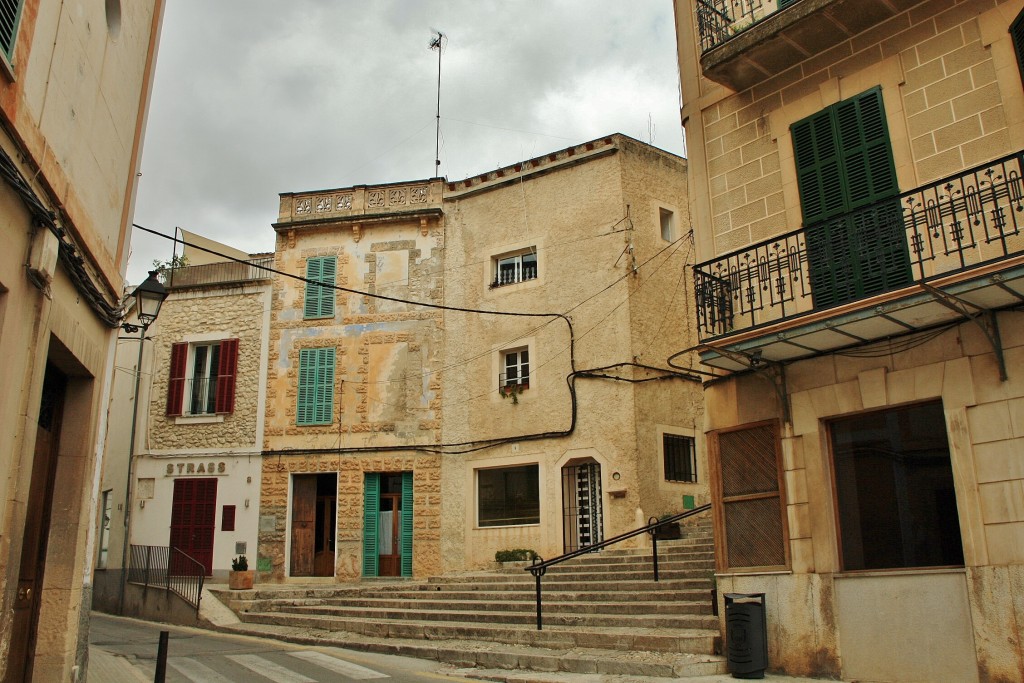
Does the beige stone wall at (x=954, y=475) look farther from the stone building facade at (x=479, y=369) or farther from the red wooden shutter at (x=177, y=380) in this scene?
the red wooden shutter at (x=177, y=380)

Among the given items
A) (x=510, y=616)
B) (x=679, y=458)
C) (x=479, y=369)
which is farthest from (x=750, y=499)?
(x=479, y=369)

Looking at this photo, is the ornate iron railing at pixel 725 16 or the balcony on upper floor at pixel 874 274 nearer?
the balcony on upper floor at pixel 874 274

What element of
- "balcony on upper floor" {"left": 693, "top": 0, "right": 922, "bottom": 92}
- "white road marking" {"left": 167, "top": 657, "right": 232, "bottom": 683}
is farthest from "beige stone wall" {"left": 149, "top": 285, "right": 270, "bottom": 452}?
"balcony on upper floor" {"left": 693, "top": 0, "right": 922, "bottom": 92}

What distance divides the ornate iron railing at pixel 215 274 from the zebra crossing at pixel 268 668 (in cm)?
1250

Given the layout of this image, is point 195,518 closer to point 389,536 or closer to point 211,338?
point 211,338

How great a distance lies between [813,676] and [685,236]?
12253 mm

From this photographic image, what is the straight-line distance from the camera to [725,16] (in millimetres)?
11047

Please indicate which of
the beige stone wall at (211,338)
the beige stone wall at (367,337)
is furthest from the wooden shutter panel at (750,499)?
the beige stone wall at (211,338)

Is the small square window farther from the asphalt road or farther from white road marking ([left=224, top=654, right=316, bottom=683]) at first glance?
white road marking ([left=224, top=654, right=316, bottom=683])

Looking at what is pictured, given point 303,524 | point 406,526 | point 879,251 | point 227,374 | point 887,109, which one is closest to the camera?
point 879,251

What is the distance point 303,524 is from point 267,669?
10.5m

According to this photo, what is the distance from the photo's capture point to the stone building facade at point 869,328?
8.01m

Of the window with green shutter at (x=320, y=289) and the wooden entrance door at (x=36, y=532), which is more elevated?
the window with green shutter at (x=320, y=289)

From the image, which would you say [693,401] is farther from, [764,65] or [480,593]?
[764,65]
